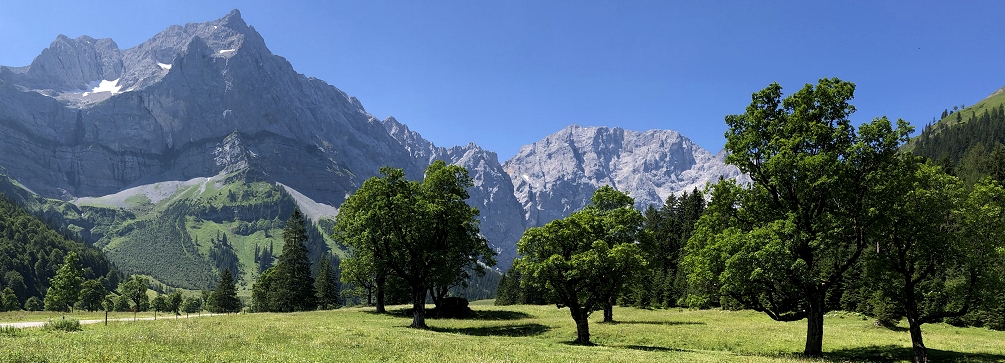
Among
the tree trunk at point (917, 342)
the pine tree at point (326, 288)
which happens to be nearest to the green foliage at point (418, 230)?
the tree trunk at point (917, 342)

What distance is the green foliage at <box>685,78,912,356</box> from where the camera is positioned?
81.6 ft

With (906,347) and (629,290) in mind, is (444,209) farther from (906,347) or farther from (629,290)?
(906,347)

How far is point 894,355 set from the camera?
1046 inches

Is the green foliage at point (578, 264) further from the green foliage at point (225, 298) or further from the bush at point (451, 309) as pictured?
the green foliage at point (225, 298)

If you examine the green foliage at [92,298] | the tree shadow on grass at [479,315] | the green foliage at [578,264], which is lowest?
the green foliage at [92,298]

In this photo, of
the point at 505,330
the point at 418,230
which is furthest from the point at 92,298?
the point at 505,330

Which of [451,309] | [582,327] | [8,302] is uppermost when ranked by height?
[582,327]

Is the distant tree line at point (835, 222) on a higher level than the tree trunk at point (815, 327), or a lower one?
higher

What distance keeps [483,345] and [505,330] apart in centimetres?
1693

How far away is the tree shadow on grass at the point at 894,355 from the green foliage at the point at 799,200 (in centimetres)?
194

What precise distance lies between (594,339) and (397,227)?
19728mm

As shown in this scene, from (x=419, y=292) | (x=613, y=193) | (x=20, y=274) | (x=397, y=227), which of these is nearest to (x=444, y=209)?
(x=397, y=227)

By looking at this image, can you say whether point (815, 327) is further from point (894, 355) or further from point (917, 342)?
point (894, 355)

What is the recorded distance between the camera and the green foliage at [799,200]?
24.9 meters
